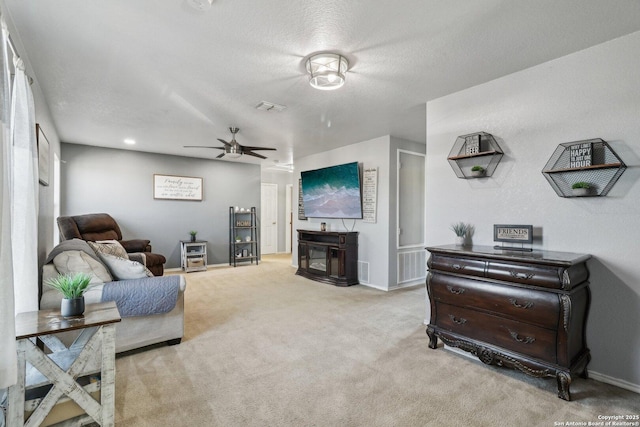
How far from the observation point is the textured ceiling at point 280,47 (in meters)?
1.90

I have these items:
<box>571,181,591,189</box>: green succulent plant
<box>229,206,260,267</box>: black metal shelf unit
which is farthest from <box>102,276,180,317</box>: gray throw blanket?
<box>229,206,260,267</box>: black metal shelf unit

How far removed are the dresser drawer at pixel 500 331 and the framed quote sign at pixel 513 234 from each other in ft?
2.25

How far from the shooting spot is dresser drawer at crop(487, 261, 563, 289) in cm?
205

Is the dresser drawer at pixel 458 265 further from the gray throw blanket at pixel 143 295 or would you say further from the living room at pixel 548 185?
the gray throw blanket at pixel 143 295

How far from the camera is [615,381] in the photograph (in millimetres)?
2205

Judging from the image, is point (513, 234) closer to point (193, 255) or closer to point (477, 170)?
point (477, 170)

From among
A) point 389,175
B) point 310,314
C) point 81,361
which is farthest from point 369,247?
point 81,361

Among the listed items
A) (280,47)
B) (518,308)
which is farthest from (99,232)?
(518,308)

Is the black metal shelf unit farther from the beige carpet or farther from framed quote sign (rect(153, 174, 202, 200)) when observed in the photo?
the beige carpet

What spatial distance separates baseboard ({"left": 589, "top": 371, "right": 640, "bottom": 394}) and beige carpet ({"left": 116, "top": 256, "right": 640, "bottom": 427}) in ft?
0.18

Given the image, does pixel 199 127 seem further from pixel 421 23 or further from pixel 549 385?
pixel 549 385

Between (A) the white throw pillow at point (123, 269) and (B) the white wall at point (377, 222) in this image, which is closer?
(A) the white throw pillow at point (123, 269)

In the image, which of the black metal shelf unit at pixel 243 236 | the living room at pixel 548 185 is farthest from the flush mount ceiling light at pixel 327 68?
the black metal shelf unit at pixel 243 236

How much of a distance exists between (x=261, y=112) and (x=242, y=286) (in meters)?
2.86
